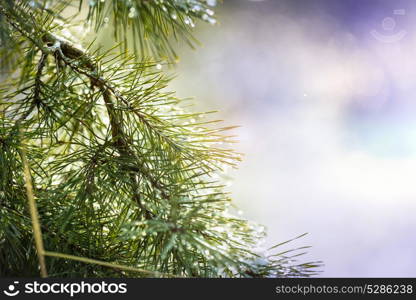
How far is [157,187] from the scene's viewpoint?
16.0 inches

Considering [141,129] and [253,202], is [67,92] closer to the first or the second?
[141,129]

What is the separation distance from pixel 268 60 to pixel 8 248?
3.31 meters

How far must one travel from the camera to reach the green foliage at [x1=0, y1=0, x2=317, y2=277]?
36 centimetres

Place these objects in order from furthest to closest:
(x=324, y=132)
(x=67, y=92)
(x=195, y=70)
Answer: (x=324, y=132)
(x=195, y=70)
(x=67, y=92)

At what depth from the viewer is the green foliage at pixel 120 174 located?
0.36 metres

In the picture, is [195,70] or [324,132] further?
[324,132]

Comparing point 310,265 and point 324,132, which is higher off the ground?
point 324,132

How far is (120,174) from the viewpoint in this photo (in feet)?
1.36

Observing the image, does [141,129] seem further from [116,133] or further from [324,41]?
[324,41]

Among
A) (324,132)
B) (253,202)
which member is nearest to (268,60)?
(324,132)

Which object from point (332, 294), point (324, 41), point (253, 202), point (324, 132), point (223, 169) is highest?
point (324, 41)

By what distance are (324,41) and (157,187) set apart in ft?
10.1

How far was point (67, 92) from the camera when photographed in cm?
44

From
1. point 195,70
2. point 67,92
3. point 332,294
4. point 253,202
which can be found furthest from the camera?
point 253,202
